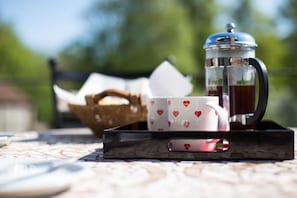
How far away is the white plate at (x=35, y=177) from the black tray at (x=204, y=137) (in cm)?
15

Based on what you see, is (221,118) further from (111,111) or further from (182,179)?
(111,111)

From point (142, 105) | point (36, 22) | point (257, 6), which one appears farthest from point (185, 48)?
point (142, 105)

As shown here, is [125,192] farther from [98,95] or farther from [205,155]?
[98,95]

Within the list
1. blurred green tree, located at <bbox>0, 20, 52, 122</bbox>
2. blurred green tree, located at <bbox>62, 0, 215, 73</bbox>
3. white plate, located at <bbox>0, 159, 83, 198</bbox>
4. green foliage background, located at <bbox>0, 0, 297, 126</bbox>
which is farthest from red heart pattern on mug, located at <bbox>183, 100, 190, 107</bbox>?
blurred green tree, located at <bbox>0, 20, 52, 122</bbox>

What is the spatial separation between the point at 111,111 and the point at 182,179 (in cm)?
44

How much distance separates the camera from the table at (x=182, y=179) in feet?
1.35

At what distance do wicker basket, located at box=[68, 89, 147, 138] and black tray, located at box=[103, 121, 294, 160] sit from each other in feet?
0.88

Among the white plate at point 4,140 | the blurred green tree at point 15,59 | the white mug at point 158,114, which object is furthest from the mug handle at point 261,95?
the blurred green tree at point 15,59

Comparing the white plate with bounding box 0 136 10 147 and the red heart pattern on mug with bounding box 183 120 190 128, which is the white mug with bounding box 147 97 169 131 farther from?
the white plate with bounding box 0 136 10 147

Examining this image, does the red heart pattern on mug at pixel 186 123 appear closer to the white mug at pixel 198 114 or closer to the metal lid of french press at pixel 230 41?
the white mug at pixel 198 114

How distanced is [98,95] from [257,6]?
16337mm

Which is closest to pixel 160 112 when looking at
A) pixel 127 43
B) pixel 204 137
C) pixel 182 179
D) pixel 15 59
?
pixel 204 137

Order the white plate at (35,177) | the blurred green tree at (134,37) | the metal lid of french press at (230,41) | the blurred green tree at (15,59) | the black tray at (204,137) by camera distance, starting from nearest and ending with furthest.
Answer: the white plate at (35,177), the black tray at (204,137), the metal lid of french press at (230,41), the blurred green tree at (134,37), the blurred green tree at (15,59)

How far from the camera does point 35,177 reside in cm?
42
